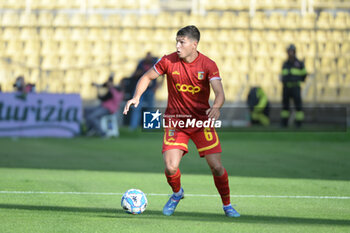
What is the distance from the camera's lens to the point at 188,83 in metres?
6.27

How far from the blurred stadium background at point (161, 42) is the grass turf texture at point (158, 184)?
6598mm

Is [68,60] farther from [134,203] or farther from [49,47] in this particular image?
[134,203]

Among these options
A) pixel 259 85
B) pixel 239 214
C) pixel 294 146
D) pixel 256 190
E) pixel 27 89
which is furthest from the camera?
pixel 259 85

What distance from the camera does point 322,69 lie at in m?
24.0

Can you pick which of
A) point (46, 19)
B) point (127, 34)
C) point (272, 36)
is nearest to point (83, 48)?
point (127, 34)

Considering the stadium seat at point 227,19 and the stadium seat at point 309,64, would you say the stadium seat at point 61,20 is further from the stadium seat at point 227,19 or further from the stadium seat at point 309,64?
the stadium seat at point 309,64

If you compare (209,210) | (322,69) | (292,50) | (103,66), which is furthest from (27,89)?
(209,210)

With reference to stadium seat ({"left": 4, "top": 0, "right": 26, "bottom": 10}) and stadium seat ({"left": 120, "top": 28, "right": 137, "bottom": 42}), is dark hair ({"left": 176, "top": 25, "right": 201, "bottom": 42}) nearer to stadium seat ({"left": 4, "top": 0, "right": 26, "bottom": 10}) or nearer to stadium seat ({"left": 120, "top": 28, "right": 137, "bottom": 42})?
stadium seat ({"left": 120, "top": 28, "right": 137, "bottom": 42})

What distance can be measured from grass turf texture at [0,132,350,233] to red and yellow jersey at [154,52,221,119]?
1028 millimetres

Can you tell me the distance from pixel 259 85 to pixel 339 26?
388cm

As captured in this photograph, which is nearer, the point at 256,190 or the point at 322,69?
the point at 256,190

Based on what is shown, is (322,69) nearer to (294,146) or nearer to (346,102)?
(346,102)

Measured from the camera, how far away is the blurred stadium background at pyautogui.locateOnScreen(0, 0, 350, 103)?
23.3m

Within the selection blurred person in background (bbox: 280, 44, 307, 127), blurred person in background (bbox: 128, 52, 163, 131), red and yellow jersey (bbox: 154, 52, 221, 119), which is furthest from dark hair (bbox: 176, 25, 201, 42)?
blurred person in background (bbox: 280, 44, 307, 127)
